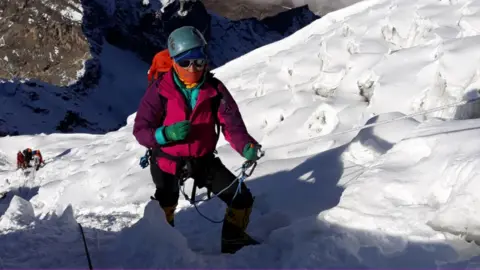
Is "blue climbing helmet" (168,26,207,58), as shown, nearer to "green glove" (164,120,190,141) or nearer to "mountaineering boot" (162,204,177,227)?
"green glove" (164,120,190,141)

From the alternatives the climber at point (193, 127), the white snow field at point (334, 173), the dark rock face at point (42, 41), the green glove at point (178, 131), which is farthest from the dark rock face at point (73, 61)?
the green glove at point (178, 131)

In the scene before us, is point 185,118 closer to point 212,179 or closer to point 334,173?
point 212,179

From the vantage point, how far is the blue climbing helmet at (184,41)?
4387 millimetres

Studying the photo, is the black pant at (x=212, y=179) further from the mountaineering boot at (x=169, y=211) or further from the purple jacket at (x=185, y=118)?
the mountaineering boot at (x=169, y=211)

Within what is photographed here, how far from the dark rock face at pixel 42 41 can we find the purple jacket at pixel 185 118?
422ft

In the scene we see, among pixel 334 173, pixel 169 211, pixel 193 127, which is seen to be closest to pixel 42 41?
pixel 334 173

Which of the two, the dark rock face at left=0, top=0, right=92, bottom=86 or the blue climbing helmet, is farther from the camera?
the dark rock face at left=0, top=0, right=92, bottom=86

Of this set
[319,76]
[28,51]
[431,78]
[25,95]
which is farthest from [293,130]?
[28,51]

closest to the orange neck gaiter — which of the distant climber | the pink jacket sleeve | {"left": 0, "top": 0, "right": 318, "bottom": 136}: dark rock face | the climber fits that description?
the climber

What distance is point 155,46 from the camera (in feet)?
523

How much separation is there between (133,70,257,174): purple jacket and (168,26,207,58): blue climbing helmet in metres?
0.22

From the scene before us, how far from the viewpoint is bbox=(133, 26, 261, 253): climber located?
4.42 metres

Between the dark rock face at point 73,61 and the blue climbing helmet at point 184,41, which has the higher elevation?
the blue climbing helmet at point 184,41

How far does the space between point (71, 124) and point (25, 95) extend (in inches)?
386
